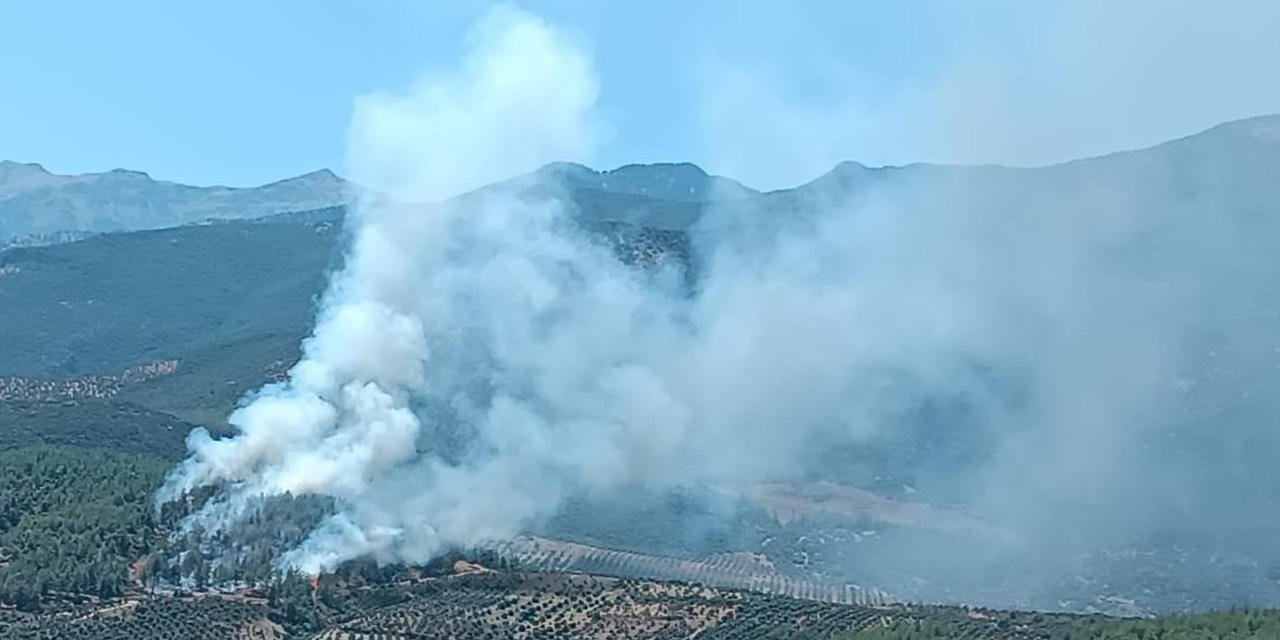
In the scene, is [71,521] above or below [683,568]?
above

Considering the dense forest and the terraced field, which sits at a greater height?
the dense forest

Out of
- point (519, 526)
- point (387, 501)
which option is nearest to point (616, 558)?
point (519, 526)

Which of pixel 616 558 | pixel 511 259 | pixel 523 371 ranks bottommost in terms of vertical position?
pixel 616 558

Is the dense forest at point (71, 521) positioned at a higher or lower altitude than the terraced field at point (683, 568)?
higher

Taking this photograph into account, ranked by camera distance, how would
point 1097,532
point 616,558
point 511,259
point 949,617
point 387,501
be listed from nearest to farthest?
point 949,617, point 387,501, point 616,558, point 1097,532, point 511,259

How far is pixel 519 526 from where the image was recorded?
122438mm

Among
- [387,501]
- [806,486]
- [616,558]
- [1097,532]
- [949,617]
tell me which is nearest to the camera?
[949,617]

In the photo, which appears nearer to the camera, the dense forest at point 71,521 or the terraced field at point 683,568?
the dense forest at point 71,521

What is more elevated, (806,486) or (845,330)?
(845,330)

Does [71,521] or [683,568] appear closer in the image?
[71,521]

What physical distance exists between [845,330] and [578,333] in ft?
125

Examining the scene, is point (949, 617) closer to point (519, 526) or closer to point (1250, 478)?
point (519, 526)

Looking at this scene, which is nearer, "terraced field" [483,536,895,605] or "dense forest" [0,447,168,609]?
"dense forest" [0,447,168,609]

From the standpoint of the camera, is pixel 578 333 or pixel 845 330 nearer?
pixel 578 333
